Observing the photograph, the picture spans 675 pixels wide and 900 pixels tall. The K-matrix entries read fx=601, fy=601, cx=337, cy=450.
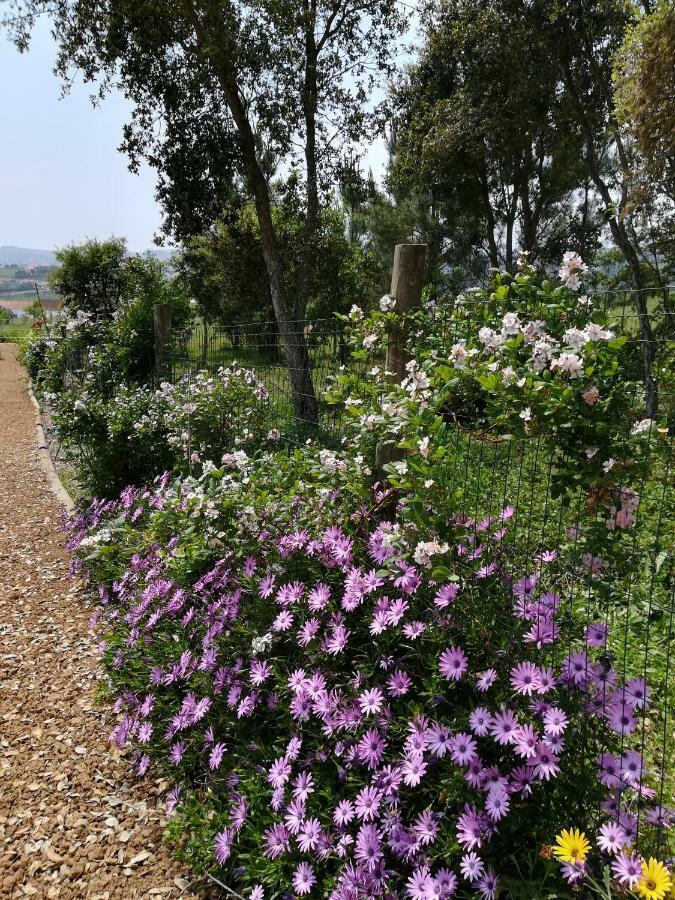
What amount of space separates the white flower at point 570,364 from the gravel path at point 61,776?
6.37 ft

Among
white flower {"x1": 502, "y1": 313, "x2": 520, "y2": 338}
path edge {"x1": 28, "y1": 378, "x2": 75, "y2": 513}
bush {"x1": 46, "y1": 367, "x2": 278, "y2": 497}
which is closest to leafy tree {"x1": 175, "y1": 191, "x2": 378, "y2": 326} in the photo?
path edge {"x1": 28, "y1": 378, "x2": 75, "y2": 513}

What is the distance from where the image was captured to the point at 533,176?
47.4 feet

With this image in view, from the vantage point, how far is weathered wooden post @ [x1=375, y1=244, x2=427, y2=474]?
8.48 ft

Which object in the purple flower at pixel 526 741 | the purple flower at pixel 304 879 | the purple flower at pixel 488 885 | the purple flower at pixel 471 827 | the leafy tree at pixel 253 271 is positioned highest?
the leafy tree at pixel 253 271

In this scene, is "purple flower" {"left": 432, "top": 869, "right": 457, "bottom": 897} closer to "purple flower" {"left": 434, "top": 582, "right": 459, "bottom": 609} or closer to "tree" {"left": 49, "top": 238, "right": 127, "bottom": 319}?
"purple flower" {"left": 434, "top": 582, "right": 459, "bottom": 609}

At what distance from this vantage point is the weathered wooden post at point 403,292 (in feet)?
8.48

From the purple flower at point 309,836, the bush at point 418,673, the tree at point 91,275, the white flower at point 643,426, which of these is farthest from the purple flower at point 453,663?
the tree at point 91,275

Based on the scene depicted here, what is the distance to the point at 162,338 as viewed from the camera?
636 centimetres

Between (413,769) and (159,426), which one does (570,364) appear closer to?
(413,769)

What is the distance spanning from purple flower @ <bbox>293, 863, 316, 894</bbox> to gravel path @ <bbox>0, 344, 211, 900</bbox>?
438 mm

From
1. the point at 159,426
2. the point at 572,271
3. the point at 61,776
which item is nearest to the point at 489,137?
the point at 159,426

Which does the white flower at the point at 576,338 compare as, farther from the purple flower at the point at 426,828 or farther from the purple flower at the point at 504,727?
the purple flower at the point at 426,828

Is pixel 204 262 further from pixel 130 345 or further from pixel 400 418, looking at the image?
pixel 400 418

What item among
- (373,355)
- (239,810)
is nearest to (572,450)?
(373,355)
